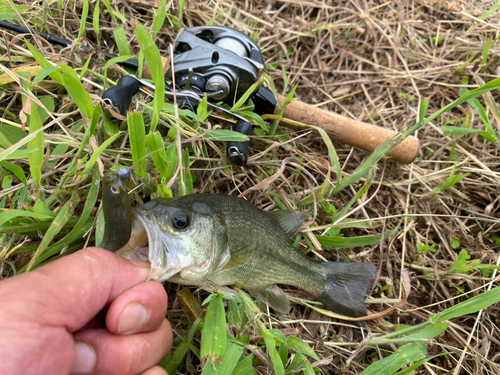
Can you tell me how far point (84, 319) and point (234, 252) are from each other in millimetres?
916

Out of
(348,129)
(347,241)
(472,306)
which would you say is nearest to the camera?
(472,306)

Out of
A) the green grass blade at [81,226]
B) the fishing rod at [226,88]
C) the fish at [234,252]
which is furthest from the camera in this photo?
the fishing rod at [226,88]

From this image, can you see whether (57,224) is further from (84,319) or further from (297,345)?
(297,345)

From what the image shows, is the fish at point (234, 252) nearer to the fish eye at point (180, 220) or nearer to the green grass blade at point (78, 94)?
the fish eye at point (180, 220)

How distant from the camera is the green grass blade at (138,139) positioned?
2069mm

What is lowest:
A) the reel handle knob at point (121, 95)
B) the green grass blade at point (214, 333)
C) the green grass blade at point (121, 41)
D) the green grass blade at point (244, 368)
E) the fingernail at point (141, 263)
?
the green grass blade at point (244, 368)

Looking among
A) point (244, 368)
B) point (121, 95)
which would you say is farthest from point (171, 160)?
point (244, 368)

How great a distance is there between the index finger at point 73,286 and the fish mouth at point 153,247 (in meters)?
0.07

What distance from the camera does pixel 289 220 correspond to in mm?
2590

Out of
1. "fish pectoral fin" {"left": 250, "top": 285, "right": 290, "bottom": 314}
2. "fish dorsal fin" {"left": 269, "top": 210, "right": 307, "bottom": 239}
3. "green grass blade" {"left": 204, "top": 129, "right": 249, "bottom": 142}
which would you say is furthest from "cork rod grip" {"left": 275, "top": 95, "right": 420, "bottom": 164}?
"fish pectoral fin" {"left": 250, "top": 285, "right": 290, "bottom": 314}

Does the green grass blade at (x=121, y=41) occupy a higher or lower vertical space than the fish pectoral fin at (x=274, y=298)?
higher

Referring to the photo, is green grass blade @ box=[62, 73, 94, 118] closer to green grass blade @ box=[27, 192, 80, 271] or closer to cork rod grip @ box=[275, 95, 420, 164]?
green grass blade @ box=[27, 192, 80, 271]

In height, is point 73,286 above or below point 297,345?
above

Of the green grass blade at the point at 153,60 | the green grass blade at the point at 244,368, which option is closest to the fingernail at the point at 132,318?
the green grass blade at the point at 244,368
